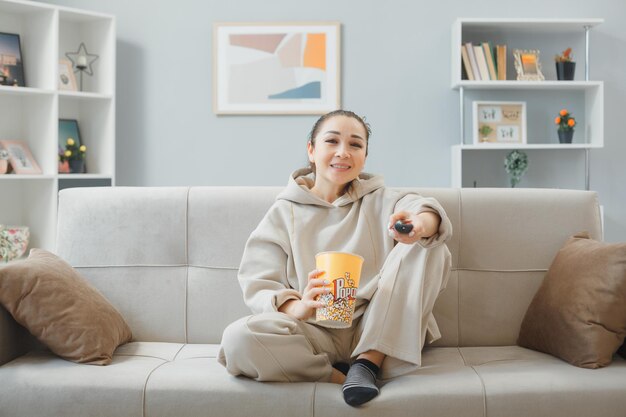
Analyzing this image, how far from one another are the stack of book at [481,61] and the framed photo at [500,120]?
0.55 feet

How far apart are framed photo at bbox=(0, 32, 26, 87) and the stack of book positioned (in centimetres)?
236

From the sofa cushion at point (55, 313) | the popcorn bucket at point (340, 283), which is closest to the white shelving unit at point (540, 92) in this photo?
the popcorn bucket at point (340, 283)

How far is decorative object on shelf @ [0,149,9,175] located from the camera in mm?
3622

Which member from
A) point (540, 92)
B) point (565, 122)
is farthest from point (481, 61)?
point (565, 122)

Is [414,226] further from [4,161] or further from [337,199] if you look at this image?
[4,161]

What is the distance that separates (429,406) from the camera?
170 cm

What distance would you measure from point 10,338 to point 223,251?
0.66 m

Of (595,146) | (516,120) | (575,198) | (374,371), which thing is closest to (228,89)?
(516,120)

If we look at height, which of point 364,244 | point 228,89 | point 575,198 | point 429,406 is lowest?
point 429,406

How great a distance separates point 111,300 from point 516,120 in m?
2.61

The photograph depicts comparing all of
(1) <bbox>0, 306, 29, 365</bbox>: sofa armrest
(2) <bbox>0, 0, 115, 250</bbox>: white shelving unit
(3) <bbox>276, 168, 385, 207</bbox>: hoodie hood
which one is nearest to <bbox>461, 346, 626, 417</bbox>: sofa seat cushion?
(3) <bbox>276, 168, 385, 207</bbox>: hoodie hood

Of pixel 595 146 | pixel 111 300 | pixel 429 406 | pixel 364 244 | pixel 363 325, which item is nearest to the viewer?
pixel 429 406

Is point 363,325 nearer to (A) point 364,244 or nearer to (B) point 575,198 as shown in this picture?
(A) point 364,244

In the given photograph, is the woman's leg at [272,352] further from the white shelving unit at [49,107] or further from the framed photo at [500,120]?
the framed photo at [500,120]
